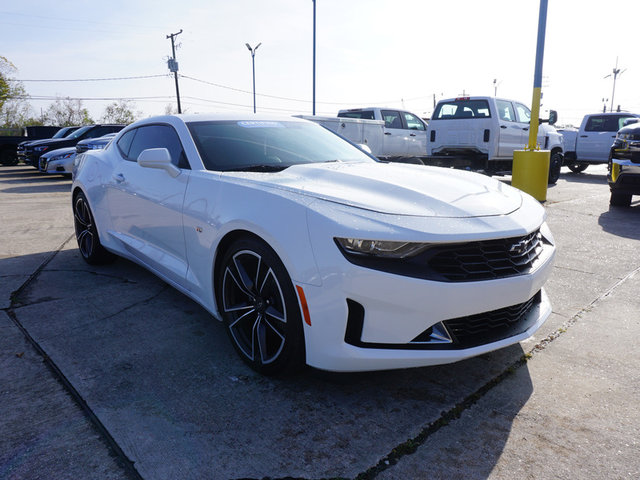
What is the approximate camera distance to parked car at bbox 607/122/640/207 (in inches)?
A: 280

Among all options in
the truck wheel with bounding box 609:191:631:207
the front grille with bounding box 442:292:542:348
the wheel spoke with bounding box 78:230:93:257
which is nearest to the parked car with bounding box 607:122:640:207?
the truck wheel with bounding box 609:191:631:207

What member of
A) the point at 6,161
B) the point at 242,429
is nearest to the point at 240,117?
the point at 242,429

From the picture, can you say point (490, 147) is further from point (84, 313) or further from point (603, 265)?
point (84, 313)

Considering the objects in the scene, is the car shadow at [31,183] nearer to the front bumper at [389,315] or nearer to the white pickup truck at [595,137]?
the front bumper at [389,315]

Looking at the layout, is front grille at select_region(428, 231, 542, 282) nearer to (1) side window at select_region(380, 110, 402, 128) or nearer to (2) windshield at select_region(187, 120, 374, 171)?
(2) windshield at select_region(187, 120, 374, 171)

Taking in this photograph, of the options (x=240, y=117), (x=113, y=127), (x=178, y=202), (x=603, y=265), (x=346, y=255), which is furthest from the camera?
(x=113, y=127)

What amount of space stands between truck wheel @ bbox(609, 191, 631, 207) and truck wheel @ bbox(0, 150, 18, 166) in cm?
2143

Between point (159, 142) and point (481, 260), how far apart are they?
264cm

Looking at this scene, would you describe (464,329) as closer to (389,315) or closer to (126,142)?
(389,315)

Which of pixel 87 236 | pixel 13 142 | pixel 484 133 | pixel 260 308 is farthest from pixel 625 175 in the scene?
pixel 13 142

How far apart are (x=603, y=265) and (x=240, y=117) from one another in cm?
366

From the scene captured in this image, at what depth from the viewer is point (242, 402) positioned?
2387 millimetres

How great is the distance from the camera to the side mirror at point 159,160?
321 centimetres

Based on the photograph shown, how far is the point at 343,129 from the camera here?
40.2 feet
